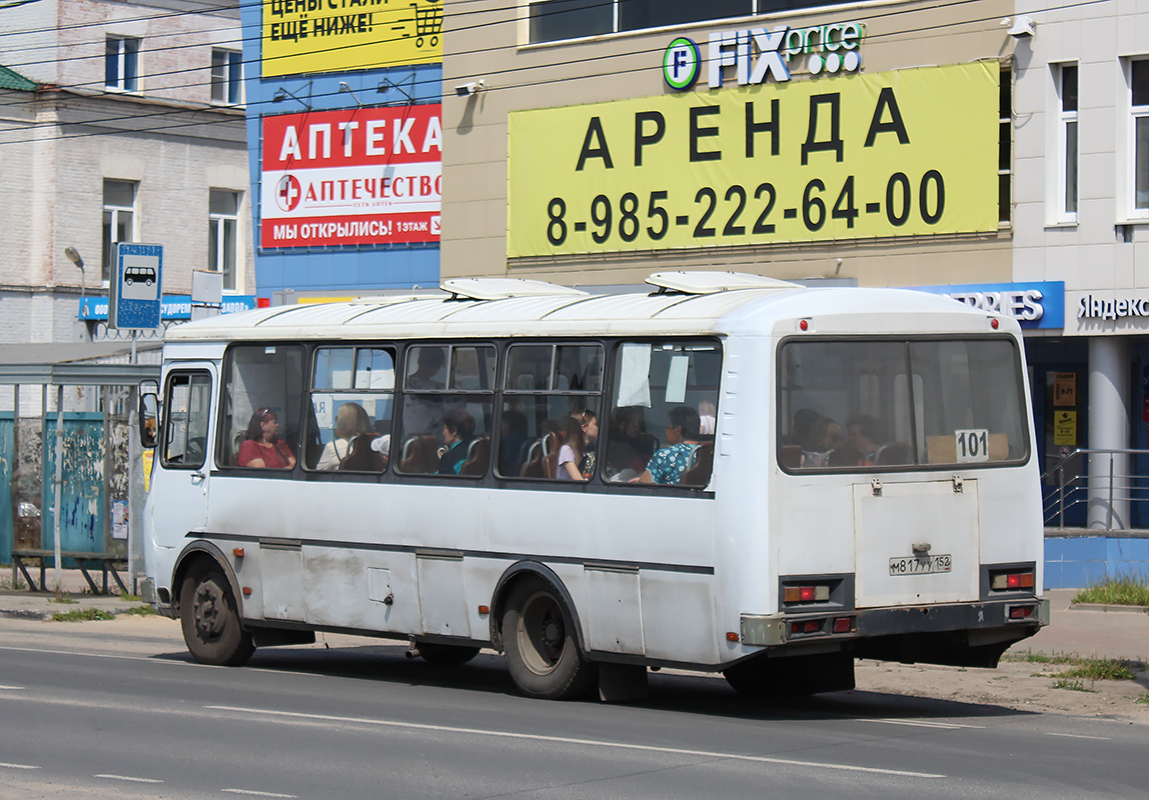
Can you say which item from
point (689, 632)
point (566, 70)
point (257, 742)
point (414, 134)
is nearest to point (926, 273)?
point (566, 70)

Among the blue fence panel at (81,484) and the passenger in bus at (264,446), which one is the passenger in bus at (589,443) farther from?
the blue fence panel at (81,484)

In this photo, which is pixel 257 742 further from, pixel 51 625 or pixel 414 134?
pixel 414 134

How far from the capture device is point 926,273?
20.9 metres

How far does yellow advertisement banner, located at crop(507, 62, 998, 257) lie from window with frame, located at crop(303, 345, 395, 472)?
33.0 ft

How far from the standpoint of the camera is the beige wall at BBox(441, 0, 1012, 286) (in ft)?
67.7

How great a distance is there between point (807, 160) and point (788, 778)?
1429cm

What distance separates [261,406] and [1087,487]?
35.7 feet

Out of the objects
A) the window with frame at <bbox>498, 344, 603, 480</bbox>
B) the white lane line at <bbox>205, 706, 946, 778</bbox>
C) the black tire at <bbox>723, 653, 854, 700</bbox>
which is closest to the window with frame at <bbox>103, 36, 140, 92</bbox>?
the window with frame at <bbox>498, 344, 603, 480</bbox>

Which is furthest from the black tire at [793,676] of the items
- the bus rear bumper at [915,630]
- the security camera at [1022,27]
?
the security camera at [1022,27]

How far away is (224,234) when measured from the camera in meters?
45.4

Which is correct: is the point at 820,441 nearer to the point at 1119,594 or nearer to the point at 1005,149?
the point at 1119,594

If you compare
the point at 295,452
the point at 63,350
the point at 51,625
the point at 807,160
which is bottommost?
the point at 51,625

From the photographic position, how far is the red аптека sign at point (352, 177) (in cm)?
2700

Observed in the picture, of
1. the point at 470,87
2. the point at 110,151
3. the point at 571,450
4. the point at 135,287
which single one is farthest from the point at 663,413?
the point at 110,151
